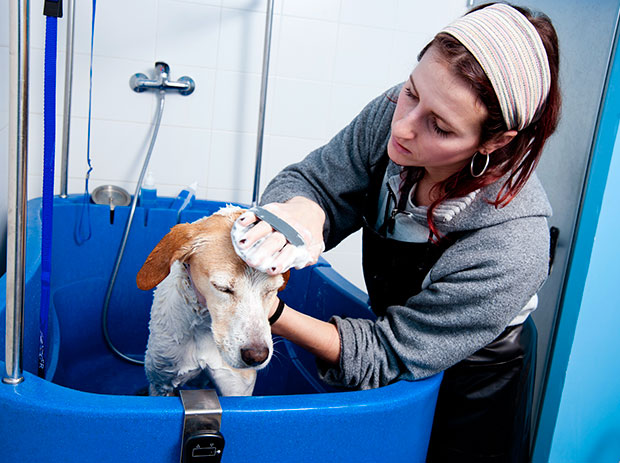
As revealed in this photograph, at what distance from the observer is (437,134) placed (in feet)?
3.16

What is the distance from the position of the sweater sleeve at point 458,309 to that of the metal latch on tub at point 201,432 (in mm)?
306

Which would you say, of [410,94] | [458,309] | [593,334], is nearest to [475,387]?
[458,309]

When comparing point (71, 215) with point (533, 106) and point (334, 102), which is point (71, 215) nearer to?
point (334, 102)

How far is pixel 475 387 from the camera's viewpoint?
1.14 meters

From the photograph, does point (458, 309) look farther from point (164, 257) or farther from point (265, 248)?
point (164, 257)

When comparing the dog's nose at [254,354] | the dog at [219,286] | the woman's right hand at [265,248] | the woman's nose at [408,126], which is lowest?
the dog's nose at [254,354]

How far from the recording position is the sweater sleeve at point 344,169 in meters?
1.26

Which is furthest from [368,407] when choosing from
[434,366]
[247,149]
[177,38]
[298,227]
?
[177,38]

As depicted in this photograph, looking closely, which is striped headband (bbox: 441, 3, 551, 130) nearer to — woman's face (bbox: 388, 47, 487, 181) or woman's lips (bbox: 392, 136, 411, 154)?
woman's face (bbox: 388, 47, 487, 181)

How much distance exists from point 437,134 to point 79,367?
1.33m

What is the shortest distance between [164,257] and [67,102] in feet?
3.44

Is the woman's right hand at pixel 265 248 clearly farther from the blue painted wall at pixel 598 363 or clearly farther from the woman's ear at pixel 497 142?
the blue painted wall at pixel 598 363

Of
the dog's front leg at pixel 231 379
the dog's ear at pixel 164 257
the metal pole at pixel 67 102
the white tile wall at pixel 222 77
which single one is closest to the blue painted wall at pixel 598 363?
the white tile wall at pixel 222 77

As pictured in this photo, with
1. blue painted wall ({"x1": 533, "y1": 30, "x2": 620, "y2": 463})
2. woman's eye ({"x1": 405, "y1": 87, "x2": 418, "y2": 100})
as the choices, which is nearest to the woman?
woman's eye ({"x1": 405, "y1": 87, "x2": 418, "y2": 100})
